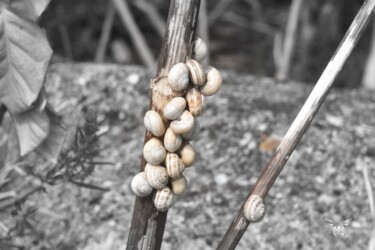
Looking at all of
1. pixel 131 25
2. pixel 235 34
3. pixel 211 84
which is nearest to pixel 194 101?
pixel 211 84

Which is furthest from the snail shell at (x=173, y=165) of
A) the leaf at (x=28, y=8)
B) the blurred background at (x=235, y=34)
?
the blurred background at (x=235, y=34)

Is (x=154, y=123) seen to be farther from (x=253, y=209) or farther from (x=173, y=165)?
(x=253, y=209)

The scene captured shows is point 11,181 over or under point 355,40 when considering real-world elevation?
under

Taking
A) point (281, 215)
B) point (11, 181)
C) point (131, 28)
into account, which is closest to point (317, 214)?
point (281, 215)

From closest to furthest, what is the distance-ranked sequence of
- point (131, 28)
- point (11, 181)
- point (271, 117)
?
point (11, 181), point (271, 117), point (131, 28)

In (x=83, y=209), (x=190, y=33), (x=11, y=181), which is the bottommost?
(x=83, y=209)

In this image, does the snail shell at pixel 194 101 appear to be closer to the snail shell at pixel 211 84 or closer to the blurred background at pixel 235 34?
the snail shell at pixel 211 84

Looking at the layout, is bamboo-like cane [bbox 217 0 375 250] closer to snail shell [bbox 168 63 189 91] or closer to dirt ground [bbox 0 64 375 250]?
snail shell [bbox 168 63 189 91]

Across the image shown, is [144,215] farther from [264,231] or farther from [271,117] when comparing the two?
[271,117]
